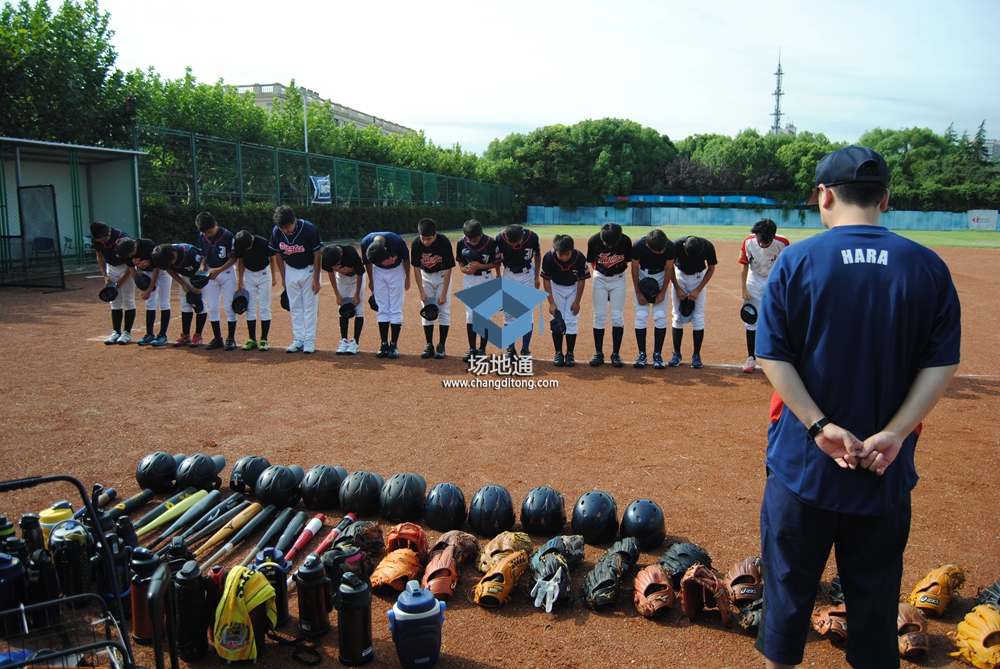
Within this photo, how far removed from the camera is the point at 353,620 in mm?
3443

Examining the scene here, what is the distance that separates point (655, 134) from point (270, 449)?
79.2m

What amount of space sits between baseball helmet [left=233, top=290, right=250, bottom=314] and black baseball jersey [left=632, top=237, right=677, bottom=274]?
5.99m

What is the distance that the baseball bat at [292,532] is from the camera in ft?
15.1

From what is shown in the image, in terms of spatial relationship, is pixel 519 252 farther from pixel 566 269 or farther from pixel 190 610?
pixel 190 610

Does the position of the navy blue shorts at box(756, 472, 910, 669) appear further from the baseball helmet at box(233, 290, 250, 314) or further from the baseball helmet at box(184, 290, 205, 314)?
the baseball helmet at box(184, 290, 205, 314)

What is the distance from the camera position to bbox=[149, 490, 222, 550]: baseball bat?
4750mm

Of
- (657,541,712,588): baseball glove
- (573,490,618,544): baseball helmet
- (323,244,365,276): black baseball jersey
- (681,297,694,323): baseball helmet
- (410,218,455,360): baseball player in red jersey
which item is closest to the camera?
(657,541,712,588): baseball glove

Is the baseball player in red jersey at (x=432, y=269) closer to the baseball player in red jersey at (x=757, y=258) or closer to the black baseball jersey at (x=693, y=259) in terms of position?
the black baseball jersey at (x=693, y=259)

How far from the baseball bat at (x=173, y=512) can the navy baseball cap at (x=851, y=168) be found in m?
4.73

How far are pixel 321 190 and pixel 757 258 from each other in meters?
26.4

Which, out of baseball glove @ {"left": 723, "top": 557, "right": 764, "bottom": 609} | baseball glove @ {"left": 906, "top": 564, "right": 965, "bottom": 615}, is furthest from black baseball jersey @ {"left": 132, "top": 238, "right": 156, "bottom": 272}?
baseball glove @ {"left": 906, "top": 564, "right": 965, "bottom": 615}

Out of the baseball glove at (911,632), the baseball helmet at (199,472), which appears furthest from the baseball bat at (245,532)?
the baseball glove at (911,632)

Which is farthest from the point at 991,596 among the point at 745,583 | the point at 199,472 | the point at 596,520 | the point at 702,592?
the point at 199,472

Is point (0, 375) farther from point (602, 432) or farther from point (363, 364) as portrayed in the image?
point (602, 432)
